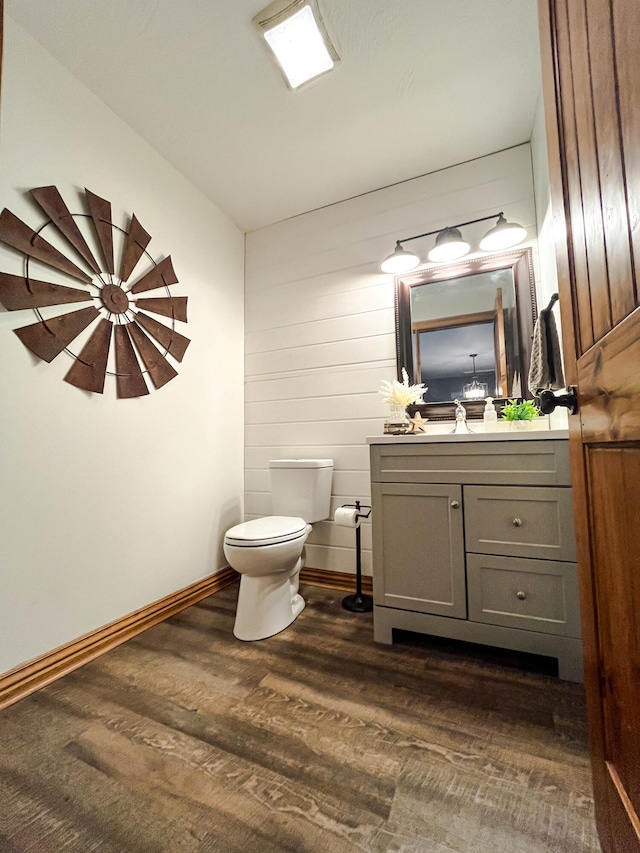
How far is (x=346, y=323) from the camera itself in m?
2.23

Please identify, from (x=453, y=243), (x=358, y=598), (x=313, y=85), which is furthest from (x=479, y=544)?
(x=313, y=85)

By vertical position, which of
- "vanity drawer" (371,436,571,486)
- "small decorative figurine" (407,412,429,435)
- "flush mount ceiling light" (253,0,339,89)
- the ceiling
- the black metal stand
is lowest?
the black metal stand

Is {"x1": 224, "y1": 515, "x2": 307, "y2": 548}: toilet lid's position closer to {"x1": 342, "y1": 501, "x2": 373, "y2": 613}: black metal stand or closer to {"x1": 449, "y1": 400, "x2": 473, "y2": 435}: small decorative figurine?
{"x1": 342, "y1": 501, "x2": 373, "y2": 613}: black metal stand

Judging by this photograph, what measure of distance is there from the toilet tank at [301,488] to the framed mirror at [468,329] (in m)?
0.71

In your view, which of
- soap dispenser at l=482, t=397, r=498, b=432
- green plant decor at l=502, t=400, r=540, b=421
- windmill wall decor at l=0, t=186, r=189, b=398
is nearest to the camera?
windmill wall decor at l=0, t=186, r=189, b=398

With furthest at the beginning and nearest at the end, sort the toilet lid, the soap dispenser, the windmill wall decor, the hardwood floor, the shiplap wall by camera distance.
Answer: the shiplap wall < the soap dispenser < the toilet lid < the windmill wall decor < the hardwood floor

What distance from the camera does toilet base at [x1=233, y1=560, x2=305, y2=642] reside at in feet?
5.09

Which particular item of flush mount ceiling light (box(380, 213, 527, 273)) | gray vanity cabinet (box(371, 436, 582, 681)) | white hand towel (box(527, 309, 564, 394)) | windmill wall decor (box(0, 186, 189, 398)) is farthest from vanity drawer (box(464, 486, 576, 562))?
windmill wall decor (box(0, 186, 189, 398))

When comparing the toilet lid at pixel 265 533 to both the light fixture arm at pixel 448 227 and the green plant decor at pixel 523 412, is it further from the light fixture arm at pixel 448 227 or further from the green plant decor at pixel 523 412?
the light fixture arm at pixel 448 227

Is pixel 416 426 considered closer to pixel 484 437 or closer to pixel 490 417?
pixel 490 417

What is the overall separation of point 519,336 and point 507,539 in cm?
107

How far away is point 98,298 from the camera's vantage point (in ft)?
5.16

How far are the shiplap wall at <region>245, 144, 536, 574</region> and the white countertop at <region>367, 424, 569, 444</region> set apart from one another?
23.0 inches

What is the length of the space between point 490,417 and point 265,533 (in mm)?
1220
